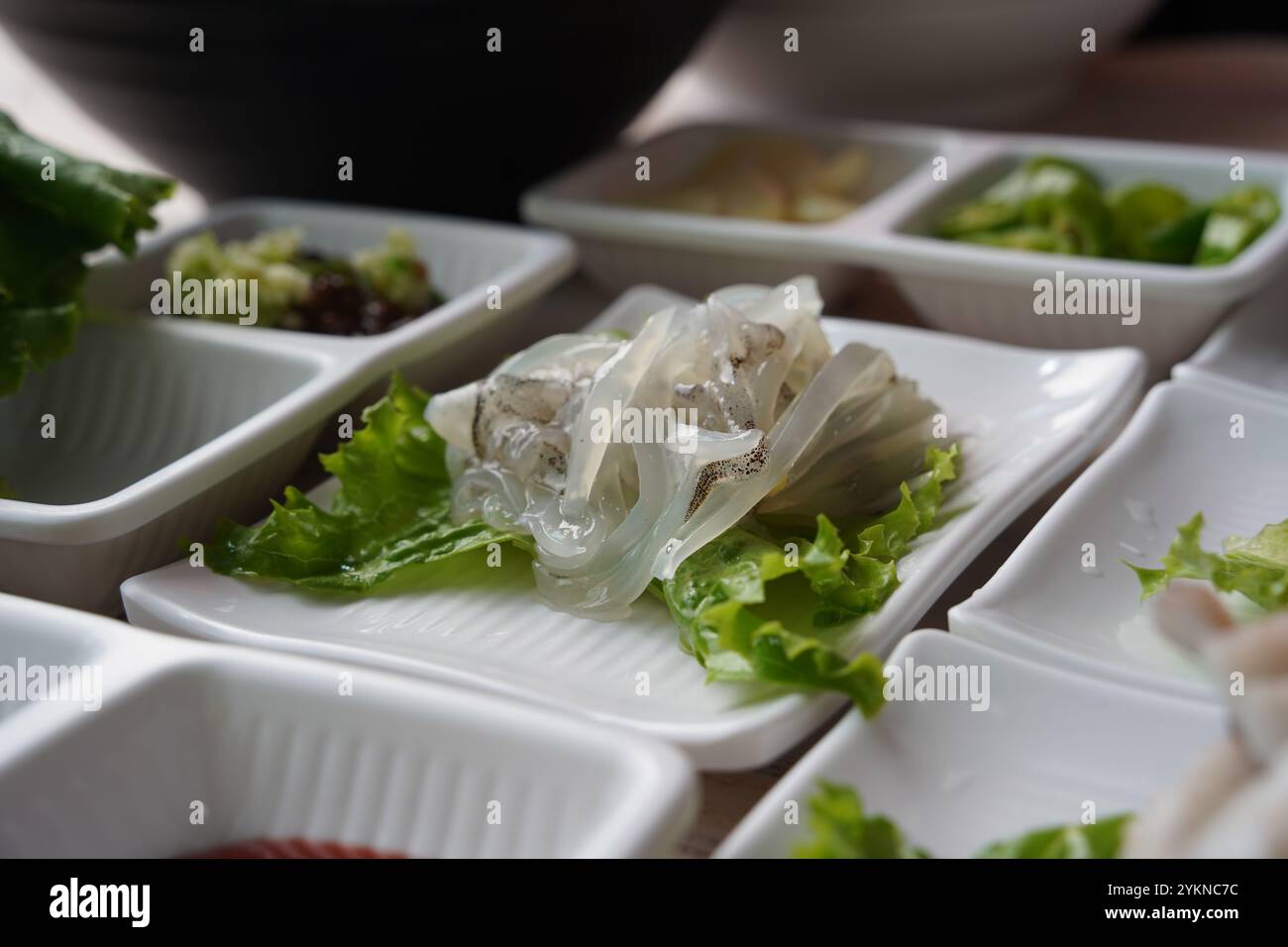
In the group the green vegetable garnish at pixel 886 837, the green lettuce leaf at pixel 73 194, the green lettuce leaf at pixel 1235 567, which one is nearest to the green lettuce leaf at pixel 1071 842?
the green vegetable garnish at pixel 886 837

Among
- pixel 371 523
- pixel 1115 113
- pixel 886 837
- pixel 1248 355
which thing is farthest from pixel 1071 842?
pixel 1115 113

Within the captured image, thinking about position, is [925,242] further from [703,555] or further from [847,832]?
[847,832]

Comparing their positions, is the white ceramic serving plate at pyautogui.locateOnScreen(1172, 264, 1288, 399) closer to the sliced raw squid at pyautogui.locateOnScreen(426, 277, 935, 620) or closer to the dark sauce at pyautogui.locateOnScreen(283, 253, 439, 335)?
the sliced raw squid at pyautogui.locateOnScreen(426, 277, 935, 620)

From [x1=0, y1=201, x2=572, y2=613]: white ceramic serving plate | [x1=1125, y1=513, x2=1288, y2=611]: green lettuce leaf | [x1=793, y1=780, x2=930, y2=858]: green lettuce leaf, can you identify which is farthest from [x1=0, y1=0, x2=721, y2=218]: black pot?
[x1=793, y1=780, x2=930, y2=858]: green lettuce leaf

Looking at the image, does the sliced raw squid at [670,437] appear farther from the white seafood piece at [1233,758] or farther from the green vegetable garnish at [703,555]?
the white seafood piece at [1233,758]

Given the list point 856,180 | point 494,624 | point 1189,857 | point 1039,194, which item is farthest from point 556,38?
point 1189,857
